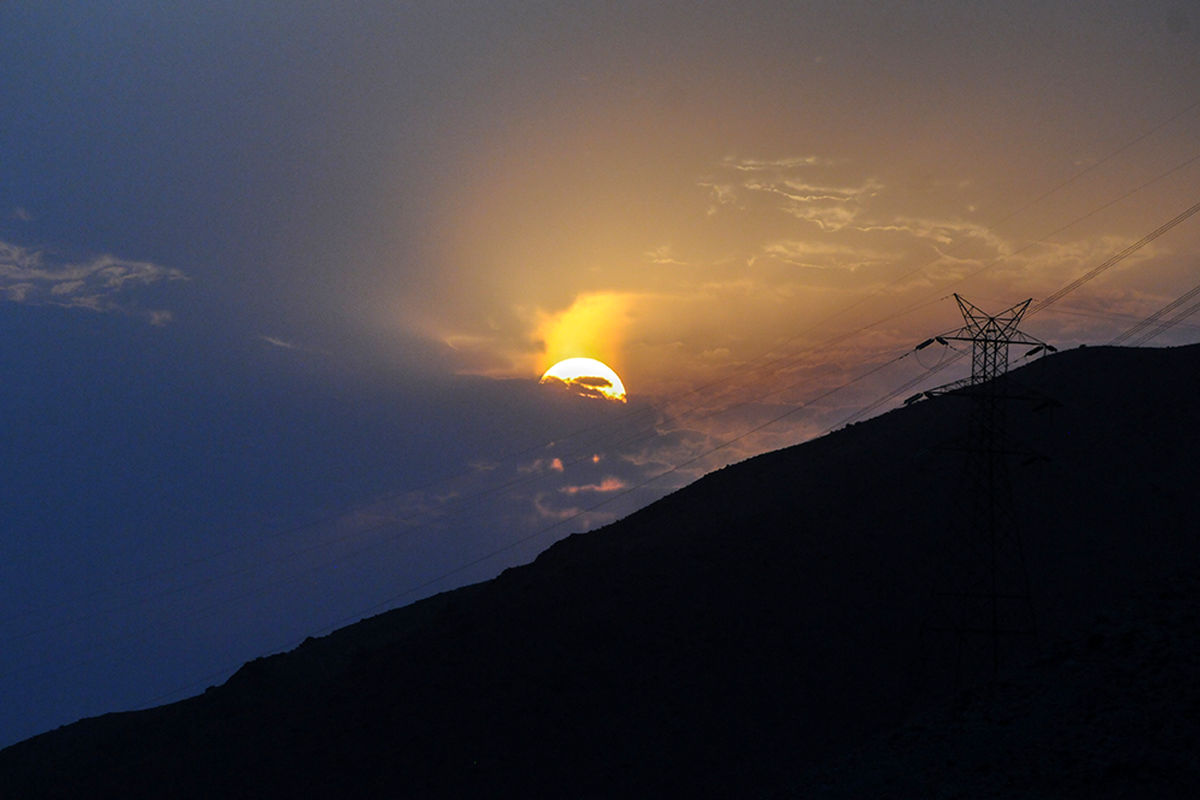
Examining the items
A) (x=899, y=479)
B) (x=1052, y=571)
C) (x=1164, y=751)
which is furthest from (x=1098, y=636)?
(x=899, y=479)

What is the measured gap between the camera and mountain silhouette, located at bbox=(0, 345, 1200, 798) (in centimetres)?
2981

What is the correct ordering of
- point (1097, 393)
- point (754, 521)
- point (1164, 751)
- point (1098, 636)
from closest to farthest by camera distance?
point (1164, 751) → point (1098, 636) → point (754, 521) → point (1097, 393)

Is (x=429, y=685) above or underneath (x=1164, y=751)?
above

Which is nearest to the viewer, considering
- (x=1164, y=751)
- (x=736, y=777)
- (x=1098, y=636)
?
(x=1164, y=751)

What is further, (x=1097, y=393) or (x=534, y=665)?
(x=1097, y=393)

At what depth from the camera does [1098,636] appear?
29391 millimetres

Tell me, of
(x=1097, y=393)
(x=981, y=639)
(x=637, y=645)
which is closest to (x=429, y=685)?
(x=637, y=645)

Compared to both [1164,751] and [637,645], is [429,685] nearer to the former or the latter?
[637,645]

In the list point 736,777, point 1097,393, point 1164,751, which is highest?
point 1097,393

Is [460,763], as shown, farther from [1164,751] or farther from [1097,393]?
[1097,393]

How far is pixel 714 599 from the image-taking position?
59875mm

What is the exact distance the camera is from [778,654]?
53312 mm

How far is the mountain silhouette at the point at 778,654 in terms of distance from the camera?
29812 millimetres

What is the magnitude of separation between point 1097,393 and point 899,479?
22.7 m
